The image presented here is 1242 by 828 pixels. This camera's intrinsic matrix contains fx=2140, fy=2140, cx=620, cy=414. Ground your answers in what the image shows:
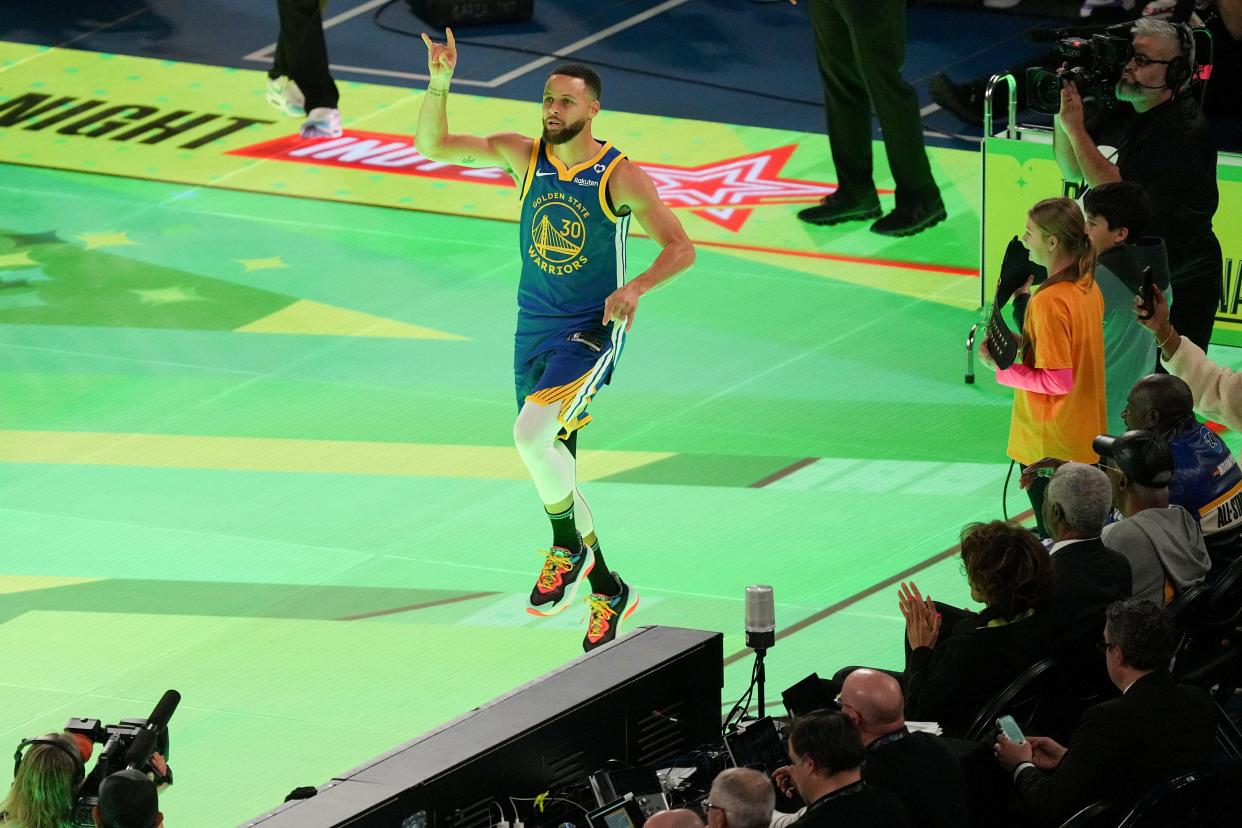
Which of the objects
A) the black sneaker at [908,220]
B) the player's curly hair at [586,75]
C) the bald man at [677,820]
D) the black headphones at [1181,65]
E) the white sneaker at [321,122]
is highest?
the player's curly hair at [586,75]

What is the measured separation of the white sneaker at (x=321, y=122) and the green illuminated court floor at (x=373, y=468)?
1.61 ft

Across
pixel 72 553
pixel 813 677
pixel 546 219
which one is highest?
pixel 546 219

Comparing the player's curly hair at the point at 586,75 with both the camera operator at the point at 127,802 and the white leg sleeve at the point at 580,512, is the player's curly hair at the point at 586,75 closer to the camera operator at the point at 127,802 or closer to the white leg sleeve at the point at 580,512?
the white leg sleeve at the point at 580,512

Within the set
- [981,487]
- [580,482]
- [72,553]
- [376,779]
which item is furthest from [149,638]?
[981,487]

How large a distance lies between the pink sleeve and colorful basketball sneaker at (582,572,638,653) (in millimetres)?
1684

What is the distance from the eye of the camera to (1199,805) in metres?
5.68

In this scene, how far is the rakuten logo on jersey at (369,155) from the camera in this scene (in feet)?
46.6

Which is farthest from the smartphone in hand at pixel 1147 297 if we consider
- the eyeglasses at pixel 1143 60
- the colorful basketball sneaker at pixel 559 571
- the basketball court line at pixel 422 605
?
the basketball court line at pixel 422 605

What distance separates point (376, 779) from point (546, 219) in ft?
9.81

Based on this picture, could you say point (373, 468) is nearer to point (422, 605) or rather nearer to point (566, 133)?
point (422, 605)

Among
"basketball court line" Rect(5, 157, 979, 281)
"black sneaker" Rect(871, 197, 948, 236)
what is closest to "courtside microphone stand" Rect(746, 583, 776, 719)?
"basketball court line" Rect(5, 157, 979, 281)

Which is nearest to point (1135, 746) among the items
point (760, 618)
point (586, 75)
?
point (760, 618)

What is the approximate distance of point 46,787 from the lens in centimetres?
551

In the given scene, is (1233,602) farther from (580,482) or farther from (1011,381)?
(580,482)
